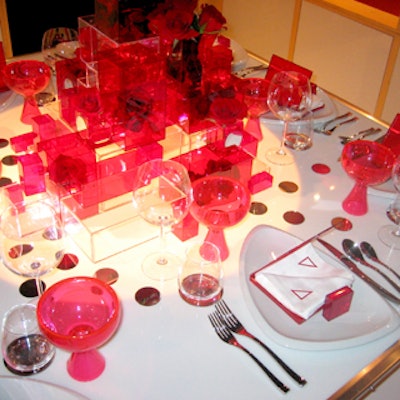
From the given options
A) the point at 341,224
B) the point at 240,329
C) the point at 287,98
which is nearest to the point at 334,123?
the point at 287,98

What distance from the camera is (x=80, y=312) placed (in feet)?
3.32

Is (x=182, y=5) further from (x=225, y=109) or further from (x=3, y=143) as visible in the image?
(x=3, y=143)

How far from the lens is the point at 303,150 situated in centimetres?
160

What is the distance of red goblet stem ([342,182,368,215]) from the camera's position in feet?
4.56

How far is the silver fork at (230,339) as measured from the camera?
971 millimetres

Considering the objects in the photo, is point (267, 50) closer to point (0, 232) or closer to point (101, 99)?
point (101, 99)

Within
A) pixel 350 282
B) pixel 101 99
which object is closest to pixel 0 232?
pixel 101 99

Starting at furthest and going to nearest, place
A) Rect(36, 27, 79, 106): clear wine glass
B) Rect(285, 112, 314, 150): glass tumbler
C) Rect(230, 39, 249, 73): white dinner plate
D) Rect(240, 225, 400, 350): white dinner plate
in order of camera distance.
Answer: Rect(230, 39, 249, 73): white dinner plate
Rect(36, 27, 79, 106): clear wine glass
Rect(285, 112, 314, 150): glass tumbler
Rect(240, 225, 400, 350): white dinner plate

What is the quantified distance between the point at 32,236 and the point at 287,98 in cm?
77

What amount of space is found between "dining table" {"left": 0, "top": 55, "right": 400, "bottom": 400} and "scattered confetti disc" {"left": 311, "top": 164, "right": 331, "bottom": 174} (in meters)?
0.17

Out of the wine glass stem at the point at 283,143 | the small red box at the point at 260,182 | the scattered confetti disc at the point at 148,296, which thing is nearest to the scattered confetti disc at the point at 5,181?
the scattered confetti disc at the point at 148,296

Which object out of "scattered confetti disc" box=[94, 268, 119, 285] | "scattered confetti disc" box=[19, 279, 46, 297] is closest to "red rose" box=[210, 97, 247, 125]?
"scattered confetti disc" box=[94, 268, 119, 285]

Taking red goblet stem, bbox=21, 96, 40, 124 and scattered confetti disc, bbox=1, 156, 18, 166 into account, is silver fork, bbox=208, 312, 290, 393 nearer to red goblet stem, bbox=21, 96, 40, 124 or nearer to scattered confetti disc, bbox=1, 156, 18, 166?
scattered confetti disc, bbox=1, 156, 18, 166

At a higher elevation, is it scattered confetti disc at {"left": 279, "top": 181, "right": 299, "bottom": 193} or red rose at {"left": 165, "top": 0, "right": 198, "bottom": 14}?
red rose at {"left": 165, "top": 0, "right": 198, "bottom": 14}
